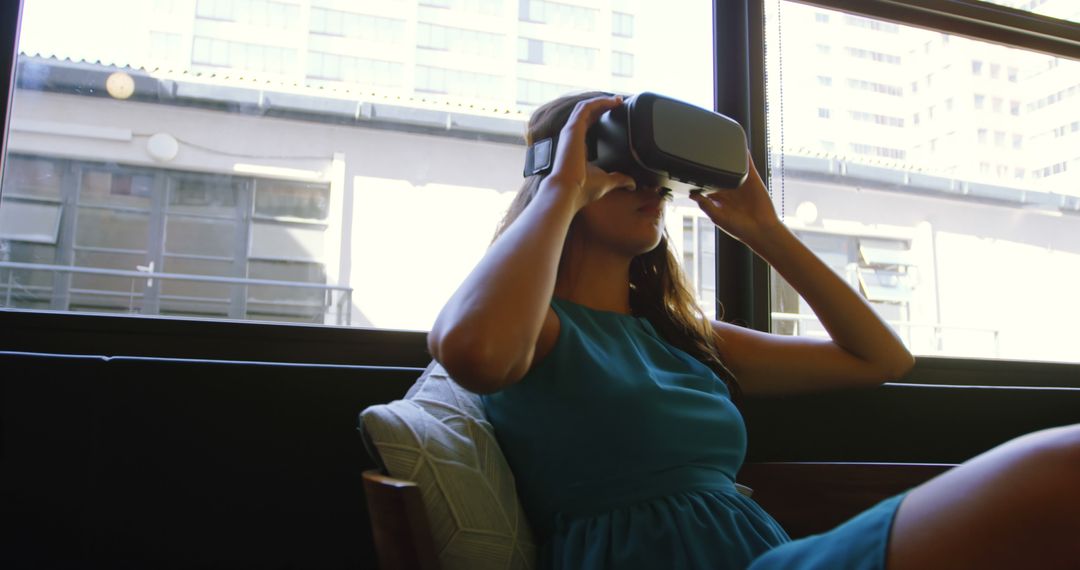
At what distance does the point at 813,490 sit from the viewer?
133 centimetres

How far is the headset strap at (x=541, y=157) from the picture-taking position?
112cm

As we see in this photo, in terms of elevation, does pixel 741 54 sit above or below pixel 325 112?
above

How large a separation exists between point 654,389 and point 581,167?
0.99 feet

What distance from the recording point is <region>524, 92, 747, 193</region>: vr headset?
105 centimetres

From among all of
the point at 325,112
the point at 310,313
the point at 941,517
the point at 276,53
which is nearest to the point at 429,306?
the point at 310,313

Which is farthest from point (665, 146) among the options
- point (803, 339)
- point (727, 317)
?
point (727, 317)

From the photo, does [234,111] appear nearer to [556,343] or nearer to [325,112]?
[325,112]

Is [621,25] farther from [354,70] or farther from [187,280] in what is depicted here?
[187,280]

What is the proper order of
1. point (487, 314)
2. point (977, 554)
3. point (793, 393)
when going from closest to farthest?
point (977, 554) → point (487, 314) → point (793, 393)

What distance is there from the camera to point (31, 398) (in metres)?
1.13

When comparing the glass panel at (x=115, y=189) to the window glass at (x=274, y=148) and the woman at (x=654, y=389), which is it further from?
the woman at (x=654, y=389)

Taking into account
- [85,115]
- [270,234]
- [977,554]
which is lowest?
[977,554]

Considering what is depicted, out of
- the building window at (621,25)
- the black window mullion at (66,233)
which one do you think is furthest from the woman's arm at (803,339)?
the black window mullion at (66,233)

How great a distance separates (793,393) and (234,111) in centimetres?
125
